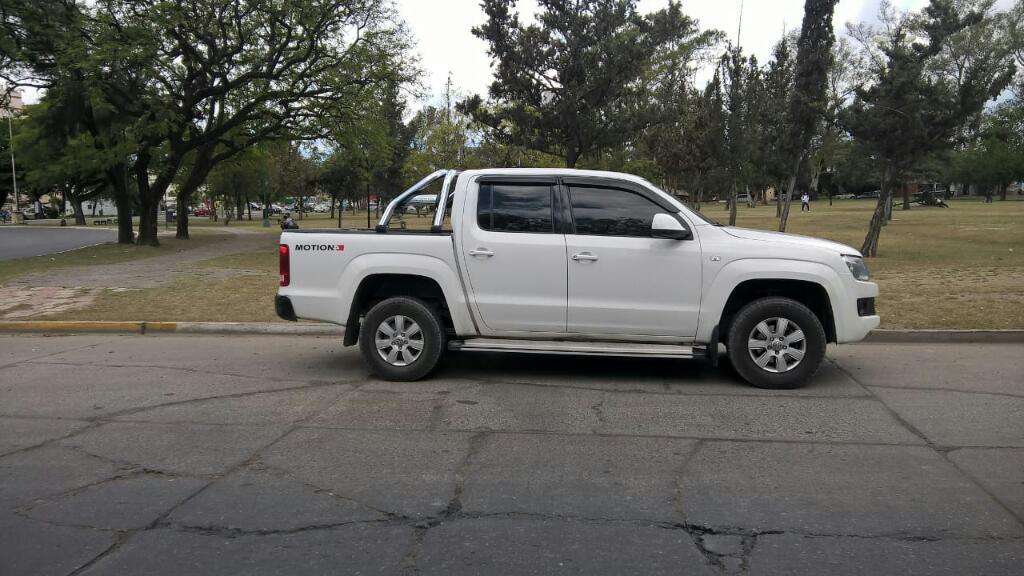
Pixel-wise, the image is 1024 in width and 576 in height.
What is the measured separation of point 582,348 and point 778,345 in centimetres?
174

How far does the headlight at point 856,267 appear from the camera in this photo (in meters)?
6.93

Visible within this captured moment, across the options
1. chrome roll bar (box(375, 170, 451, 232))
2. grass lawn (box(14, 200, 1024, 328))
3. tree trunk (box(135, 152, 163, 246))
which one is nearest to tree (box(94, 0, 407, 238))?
tree trunk (box(135, 152, 163, 246))

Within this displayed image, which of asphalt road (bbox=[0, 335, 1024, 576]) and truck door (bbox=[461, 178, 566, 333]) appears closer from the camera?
asphalt road (bbox=[0, 335, 1024, 576])

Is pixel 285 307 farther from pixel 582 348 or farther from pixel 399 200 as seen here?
pixel 582 348

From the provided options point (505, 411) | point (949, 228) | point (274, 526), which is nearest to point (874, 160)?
point (949, 228)

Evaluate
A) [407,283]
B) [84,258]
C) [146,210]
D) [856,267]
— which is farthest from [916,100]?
[146,210]

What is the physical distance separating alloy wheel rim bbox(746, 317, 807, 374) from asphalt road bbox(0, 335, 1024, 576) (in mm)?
333

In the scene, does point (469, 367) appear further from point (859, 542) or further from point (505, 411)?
point (859, 542)

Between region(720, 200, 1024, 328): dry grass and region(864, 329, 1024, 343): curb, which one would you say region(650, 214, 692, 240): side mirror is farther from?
region(720, 200, 1024, 328): dry grass

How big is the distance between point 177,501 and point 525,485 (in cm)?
197

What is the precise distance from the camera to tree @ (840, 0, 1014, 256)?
17578 mm

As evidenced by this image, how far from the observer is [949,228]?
102 feet

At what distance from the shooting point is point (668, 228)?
22.0 feet

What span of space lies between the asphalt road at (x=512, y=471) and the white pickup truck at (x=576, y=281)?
16.5 inches
